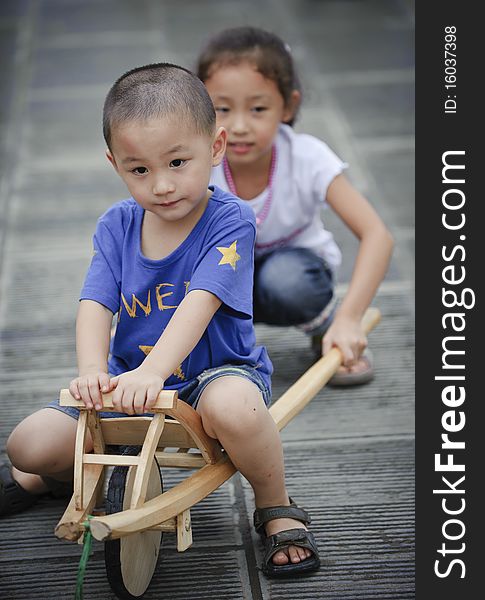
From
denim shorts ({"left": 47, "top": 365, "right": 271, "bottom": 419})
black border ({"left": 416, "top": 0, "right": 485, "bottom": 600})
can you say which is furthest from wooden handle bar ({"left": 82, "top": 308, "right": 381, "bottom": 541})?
black border ({"left": 416, "top": 0, "right": 485, "bottom": 600})

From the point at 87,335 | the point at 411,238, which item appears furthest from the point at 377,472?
the point at 411,238

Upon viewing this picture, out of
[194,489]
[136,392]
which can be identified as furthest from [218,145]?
[194,489]

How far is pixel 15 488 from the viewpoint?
241 cm

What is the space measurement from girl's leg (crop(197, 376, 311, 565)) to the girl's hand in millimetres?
540

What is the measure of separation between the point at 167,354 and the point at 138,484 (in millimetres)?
264

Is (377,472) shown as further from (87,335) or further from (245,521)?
(87,335)

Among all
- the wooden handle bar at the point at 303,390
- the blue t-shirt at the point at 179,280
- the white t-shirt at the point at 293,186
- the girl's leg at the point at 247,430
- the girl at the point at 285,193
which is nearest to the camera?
the girl's leg at the point at 247,430

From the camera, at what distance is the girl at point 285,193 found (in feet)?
9.32

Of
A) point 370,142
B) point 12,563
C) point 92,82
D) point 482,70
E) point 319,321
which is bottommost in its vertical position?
point 12,563

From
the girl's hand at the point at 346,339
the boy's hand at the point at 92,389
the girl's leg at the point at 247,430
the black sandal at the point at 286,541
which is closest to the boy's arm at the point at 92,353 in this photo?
the boy's hand at the point at 92,389

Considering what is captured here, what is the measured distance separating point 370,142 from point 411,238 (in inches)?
40.4

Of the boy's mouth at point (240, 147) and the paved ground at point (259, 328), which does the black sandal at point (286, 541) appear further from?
the boy's mouth at point (240, 147)

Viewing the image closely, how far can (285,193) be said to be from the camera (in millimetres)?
3037

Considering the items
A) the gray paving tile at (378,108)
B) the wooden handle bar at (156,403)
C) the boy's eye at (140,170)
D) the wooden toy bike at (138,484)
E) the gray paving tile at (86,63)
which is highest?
the gray paving tile at (86,63)
